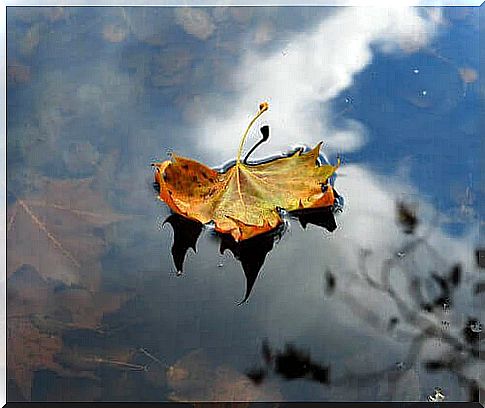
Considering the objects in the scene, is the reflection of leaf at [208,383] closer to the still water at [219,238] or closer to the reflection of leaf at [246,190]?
the still water at [219,238]

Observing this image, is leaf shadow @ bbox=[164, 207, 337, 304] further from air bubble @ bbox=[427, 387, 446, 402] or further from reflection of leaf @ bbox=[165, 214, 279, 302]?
air bubble @ bbox=[427, 387, 446, 402]

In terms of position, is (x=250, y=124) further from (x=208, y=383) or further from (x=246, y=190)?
(x=208, y=383)

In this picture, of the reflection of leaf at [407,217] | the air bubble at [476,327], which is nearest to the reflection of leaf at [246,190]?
the reflection of leaf at [407,217]

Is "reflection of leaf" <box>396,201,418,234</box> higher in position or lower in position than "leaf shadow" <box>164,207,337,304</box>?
higher

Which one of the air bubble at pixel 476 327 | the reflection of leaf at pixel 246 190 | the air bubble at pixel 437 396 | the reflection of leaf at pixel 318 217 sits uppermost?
the reflection of leaf at pixel 246 190

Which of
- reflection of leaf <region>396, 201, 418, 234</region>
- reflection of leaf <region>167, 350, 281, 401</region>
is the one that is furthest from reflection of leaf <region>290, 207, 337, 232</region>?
reflection of leaf <region>167, 350, 281, 401</region>

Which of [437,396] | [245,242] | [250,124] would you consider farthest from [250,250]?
[437,396]

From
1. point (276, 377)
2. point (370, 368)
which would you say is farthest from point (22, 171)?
point (370, 368)
